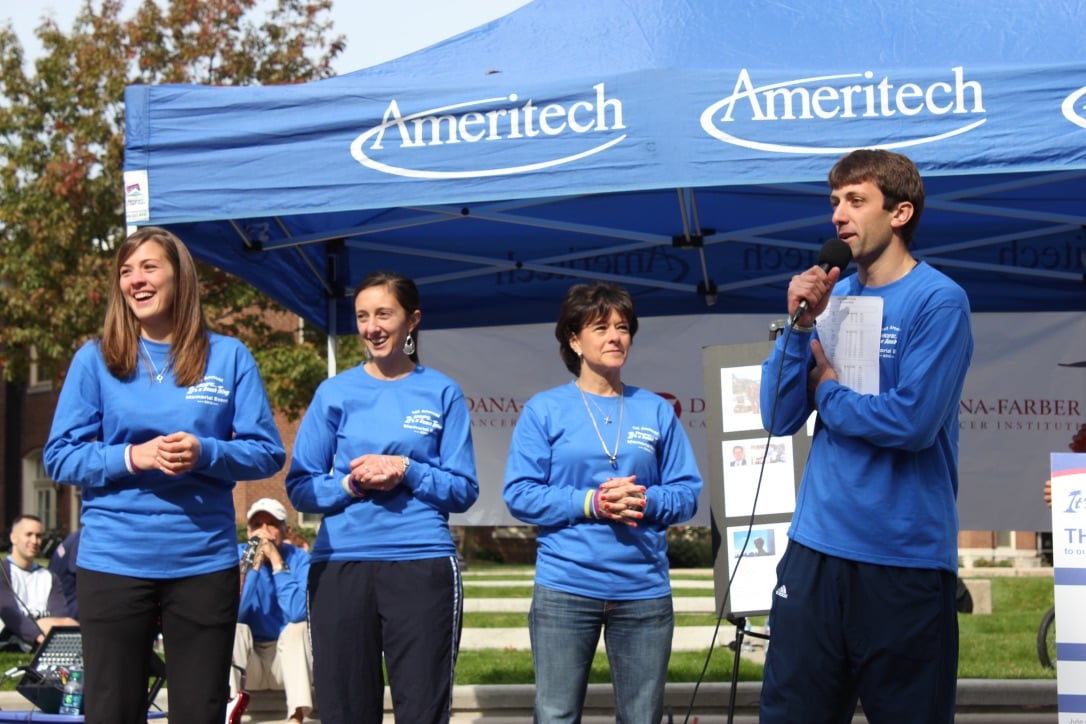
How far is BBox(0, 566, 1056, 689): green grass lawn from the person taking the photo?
8.71 meters

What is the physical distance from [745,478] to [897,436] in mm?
2887

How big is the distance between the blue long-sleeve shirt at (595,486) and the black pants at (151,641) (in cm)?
122

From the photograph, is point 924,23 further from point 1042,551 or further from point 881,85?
point 1042,551

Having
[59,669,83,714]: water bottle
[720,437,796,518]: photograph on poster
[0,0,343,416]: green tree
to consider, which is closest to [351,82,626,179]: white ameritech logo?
[720,437,796,518]: photograph on poster

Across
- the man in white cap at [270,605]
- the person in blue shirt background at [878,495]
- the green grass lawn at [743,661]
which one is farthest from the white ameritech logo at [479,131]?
the green grass lawn at [743,661]

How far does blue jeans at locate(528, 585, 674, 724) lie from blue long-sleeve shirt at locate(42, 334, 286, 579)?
47.0 inches

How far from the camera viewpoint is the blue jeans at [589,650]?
15.1 ft

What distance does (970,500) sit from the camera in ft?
26.8

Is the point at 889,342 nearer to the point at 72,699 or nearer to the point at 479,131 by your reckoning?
the point at 479,131

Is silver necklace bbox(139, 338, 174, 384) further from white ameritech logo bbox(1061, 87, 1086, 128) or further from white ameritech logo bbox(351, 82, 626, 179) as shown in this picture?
white ameritech logo bbox(1061, 87, 1086, 128)

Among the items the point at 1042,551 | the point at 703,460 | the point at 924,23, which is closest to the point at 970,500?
the point at 703,460

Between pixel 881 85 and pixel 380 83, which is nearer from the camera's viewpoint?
pixel 881 85

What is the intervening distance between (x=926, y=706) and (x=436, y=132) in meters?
2.92

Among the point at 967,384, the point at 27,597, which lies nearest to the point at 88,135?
the point at 27,597
